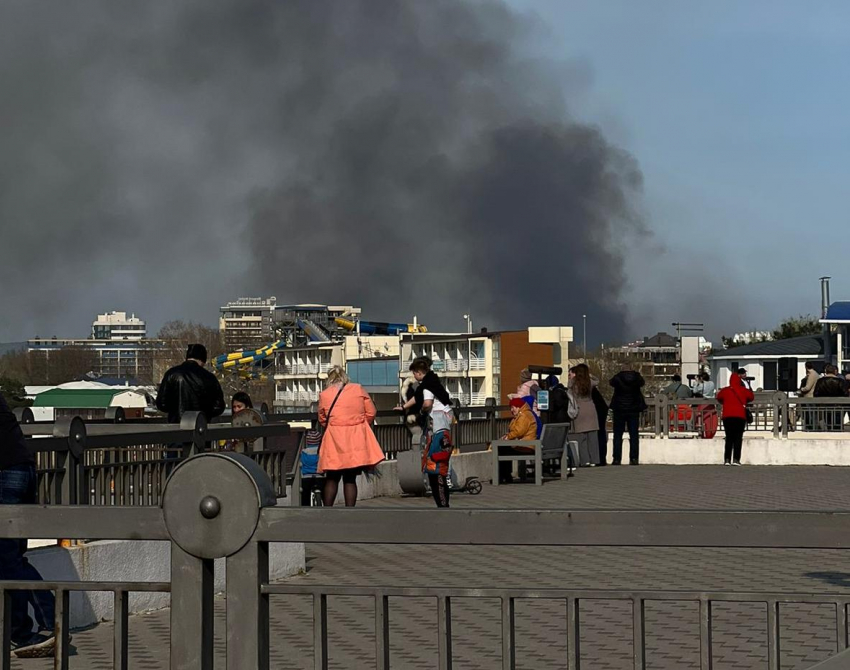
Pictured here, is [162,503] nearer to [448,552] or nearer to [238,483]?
[238,483]

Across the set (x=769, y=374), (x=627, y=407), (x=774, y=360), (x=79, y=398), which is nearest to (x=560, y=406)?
(x=627, y=407)

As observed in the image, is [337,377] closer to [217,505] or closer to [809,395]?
[217,505]

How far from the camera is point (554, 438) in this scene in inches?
942

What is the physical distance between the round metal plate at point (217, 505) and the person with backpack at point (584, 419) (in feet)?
76.5

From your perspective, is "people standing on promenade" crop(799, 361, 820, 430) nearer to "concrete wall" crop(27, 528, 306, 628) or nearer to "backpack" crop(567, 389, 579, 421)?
"backpack" crop(567, 389, 579, 421)

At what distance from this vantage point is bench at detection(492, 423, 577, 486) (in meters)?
22.8

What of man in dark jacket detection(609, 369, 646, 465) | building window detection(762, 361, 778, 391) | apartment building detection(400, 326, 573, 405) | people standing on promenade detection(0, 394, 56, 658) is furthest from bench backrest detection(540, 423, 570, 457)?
apartment building detection(400, 326, 573, 405)

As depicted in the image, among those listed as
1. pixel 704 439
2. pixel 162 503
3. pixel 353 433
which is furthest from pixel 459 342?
pixel 162 503

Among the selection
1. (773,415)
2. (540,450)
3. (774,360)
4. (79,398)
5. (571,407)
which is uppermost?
(774,360)

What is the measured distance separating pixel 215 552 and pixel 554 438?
67.1 ft

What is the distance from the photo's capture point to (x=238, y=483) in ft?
12.0

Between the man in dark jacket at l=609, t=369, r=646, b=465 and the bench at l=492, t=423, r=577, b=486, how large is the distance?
→ 417 cm

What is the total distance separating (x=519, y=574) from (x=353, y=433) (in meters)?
3.27

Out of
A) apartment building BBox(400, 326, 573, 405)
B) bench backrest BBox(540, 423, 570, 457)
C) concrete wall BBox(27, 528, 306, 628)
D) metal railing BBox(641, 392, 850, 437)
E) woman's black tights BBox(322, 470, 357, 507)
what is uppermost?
apartment building BBox(400, 326, 573, 405)
